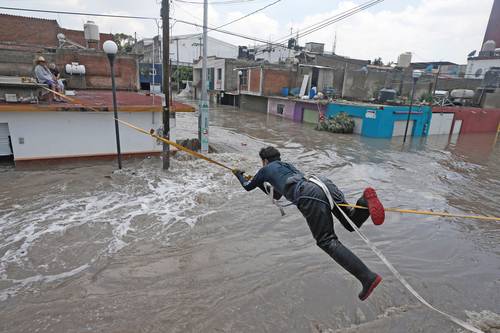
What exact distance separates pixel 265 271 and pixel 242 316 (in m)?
1.11

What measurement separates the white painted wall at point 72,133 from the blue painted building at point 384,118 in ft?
45.3

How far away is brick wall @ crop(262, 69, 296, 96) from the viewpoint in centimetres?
2970

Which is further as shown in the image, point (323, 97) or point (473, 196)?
point (323, 97)

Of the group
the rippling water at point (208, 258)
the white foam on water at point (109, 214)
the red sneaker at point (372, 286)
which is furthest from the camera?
the white foam on water at point (109, 214)

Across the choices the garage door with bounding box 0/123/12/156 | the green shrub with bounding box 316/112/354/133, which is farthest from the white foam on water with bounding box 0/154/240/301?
the green shrub with bounding box 316/112/354/133

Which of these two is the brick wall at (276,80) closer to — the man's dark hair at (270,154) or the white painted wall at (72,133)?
the white painted wall at (72,133)

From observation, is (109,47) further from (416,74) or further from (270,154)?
(416,74)

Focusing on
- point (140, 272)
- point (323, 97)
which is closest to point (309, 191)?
point (140, 272)

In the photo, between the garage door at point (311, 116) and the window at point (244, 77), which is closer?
the garage door at point (311, 116)

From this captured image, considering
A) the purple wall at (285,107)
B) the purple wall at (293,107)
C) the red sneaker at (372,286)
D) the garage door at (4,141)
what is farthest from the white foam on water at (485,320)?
the purple wall at (285,107)

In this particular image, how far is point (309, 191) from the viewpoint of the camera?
11.4ft

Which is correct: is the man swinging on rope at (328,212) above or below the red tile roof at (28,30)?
below

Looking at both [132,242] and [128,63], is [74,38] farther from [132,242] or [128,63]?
[132,242]

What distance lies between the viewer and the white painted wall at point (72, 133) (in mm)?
9492
